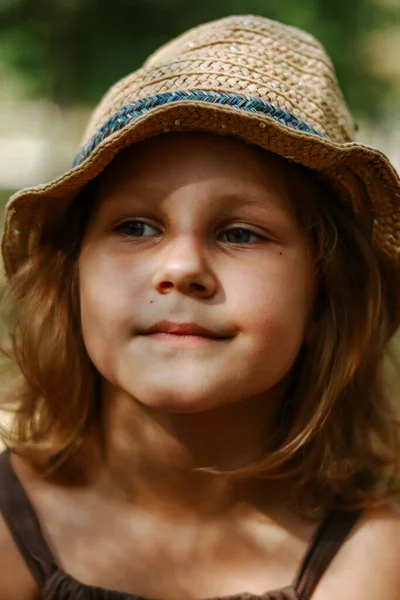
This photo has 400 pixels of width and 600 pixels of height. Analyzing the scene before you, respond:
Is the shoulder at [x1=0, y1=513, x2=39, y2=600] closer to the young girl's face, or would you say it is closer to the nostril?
the young girl's face

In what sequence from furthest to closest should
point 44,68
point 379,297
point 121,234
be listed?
point 44,68, point 379,297, point 121,234

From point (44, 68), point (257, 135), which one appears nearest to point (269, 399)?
point (257, 135)

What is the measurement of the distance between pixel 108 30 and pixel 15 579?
5.30 meters

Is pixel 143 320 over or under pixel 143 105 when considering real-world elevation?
under

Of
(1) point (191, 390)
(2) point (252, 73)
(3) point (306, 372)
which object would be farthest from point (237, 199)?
(3) point (306, 372)

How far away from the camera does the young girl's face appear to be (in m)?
1.72

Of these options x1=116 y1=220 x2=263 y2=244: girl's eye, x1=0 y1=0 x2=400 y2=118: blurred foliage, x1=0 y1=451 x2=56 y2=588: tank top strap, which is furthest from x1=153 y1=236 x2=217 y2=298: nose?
x1=0 y1=0 x2=400 y2=118: blurred foliage

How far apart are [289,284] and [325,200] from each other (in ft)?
0.83

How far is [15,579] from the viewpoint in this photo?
6.34ft

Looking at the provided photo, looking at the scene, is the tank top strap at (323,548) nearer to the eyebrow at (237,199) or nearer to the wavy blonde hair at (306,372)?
the wavy blonde hair at (306,372)

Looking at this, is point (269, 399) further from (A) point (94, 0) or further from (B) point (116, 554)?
(A) point (94, 0)

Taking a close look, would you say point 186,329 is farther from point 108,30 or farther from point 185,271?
point 108,30

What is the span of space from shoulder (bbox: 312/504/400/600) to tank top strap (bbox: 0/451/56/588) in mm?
642

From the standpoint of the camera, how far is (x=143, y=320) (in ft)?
5.75
